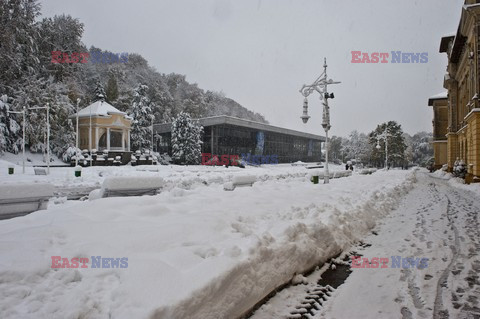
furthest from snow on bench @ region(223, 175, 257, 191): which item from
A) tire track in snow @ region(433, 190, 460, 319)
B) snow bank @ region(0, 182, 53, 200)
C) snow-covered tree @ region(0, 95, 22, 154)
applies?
snow-covered tree @ region(0, 95, 22, 154)

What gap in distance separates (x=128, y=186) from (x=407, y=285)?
7.35 m

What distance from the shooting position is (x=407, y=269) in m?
5.12

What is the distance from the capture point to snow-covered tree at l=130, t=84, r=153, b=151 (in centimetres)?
5656

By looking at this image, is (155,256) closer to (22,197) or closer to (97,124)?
(22,197)

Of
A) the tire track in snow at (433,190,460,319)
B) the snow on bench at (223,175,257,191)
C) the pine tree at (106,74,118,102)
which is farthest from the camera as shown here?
the pine tree at (106,74,118,102)

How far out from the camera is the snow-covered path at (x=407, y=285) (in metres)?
3.75

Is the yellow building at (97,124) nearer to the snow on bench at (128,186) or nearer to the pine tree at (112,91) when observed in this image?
the pine tree at (112,91)

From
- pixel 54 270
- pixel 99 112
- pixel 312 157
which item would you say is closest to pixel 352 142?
pixel 312 157

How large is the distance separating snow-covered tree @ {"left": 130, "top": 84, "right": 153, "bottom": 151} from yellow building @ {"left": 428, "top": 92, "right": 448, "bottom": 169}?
1991 inches

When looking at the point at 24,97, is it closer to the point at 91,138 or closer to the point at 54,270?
the point at 91,138

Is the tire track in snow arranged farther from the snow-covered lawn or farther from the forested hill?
the forested hill

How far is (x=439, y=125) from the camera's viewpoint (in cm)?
5669

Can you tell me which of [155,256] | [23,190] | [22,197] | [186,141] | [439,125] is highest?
[439,125]

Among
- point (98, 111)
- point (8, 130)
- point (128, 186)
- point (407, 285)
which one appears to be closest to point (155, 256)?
point (407, 285)
